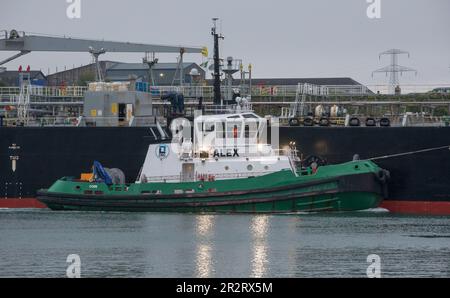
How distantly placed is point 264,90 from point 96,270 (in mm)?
24930

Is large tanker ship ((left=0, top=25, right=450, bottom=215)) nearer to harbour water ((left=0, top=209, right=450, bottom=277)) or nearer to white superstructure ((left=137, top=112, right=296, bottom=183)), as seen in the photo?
white superstructure ((left=137, top=112, right=296, bottom=183))

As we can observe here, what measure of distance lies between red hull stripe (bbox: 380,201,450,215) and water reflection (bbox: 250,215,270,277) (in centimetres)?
510

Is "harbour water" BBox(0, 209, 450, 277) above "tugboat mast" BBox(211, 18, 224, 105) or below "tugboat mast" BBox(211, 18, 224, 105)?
below

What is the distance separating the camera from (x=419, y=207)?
38188 millimetres

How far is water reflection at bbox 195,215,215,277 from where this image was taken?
25.5 m

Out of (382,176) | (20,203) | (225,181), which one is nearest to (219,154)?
(225,181)

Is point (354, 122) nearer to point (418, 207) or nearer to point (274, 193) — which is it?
point (418, 207)

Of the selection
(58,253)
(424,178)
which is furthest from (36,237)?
(424,178)

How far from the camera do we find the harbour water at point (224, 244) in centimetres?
2567

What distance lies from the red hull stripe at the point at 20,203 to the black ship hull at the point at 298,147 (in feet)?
0.22

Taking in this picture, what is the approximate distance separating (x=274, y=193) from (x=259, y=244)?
694cm

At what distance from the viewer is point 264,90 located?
162ft

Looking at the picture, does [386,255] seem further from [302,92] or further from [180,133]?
[302,92]
